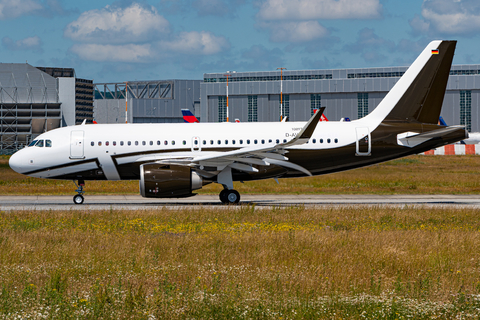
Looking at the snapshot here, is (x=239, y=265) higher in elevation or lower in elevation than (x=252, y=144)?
lower

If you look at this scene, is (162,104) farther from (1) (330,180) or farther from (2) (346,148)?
(2) (346,148)

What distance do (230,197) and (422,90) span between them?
416 inches

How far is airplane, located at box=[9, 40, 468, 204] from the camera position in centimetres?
2511

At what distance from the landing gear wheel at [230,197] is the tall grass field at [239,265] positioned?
17.1 feet

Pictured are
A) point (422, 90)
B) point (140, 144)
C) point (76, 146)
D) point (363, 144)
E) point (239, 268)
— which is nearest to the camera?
point (239, 268)

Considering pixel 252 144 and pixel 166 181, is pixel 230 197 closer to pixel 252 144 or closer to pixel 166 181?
pixel 252 144

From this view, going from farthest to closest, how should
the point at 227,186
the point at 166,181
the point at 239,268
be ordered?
the point at 227,186
the point at 166,181
the point at 239,268

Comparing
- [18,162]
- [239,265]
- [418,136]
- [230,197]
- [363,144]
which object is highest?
[418,136]

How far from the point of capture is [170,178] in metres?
23.3

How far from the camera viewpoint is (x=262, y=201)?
90.6 feet

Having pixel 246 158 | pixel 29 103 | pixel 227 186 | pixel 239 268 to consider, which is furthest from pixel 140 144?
pixel 29 103

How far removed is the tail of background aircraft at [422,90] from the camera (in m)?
25.9

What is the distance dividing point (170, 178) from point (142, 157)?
8.46 ft

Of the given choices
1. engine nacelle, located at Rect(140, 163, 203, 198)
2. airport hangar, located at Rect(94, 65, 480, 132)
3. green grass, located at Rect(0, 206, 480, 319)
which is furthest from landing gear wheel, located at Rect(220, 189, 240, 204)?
airport hangar, located at Rect(94, 65, 480, 132)
